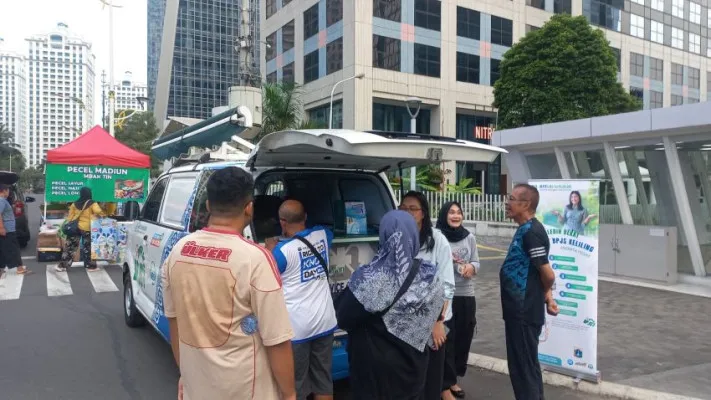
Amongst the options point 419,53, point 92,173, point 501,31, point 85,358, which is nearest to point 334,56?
point 419,53

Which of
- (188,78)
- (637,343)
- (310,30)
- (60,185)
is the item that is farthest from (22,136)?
(637,343)

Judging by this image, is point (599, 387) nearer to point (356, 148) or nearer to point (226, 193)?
point (356, 148)

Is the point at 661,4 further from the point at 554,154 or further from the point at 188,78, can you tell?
the point at 188,78

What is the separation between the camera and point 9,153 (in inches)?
3206

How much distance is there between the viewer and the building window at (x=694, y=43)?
48.2 metres

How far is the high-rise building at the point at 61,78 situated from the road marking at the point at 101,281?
29496 millimetres

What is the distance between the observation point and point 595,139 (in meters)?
10.3

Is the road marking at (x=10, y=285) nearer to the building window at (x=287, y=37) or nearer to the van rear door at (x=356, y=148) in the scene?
the van rear door at (x=356, y=148)

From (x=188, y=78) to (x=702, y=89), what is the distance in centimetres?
6131

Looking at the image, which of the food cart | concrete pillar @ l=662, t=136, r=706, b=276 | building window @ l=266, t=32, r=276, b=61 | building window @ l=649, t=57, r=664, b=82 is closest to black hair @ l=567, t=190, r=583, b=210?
concrete pillar @ l=662, t=136, r=706, b=276

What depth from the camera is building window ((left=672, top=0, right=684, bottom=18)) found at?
4672 centimetres

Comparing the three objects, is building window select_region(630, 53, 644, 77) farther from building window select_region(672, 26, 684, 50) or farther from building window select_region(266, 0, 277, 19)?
building window select_region(266, 0, 277, 19)

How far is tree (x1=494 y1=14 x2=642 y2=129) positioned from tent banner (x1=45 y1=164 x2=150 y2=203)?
830 inches

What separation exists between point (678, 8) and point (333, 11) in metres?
34.0
